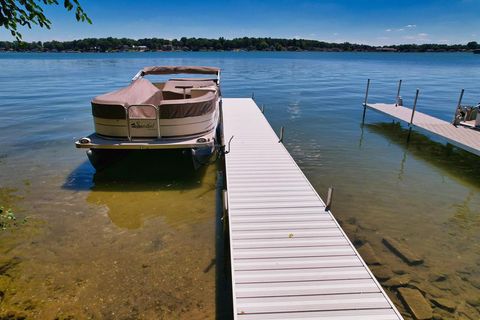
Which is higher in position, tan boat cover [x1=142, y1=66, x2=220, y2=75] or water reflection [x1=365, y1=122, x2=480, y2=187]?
tan boat cover [x1=142, y1=66, x2=220, y2=75]

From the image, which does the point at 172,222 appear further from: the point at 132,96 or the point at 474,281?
the point at 474,281

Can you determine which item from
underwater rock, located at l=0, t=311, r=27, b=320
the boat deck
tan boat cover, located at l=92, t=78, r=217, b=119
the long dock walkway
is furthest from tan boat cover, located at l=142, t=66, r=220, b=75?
underwater rock, located at l=0, t=311, r=27, b=320

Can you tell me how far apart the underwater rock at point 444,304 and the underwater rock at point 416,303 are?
21 cm

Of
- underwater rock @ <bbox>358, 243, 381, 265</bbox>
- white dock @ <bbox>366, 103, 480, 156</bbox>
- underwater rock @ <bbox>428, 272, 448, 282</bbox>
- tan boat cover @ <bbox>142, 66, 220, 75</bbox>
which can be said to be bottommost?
underwater rock @ <bbox>428, 272, 448, 282</bbox>

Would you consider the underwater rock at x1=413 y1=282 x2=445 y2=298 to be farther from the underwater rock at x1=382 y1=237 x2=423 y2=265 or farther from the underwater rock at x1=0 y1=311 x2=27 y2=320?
the underwater rock at x1=0 y1=311 x2=27 y2=320

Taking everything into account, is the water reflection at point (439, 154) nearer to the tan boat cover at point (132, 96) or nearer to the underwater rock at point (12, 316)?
the tan boat cover at point (132, 96)

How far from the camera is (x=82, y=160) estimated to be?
12.5 metres

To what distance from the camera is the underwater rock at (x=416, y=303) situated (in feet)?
17.4

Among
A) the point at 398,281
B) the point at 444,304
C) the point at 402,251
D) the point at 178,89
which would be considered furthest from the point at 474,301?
the point at 178,89

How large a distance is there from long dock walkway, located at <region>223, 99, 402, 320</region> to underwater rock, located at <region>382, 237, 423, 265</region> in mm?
1619

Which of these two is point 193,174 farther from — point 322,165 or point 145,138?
point 322,165

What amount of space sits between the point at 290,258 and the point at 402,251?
3.00m

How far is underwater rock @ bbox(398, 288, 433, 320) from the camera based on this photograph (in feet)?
17.4

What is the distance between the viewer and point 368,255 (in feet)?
22.2
